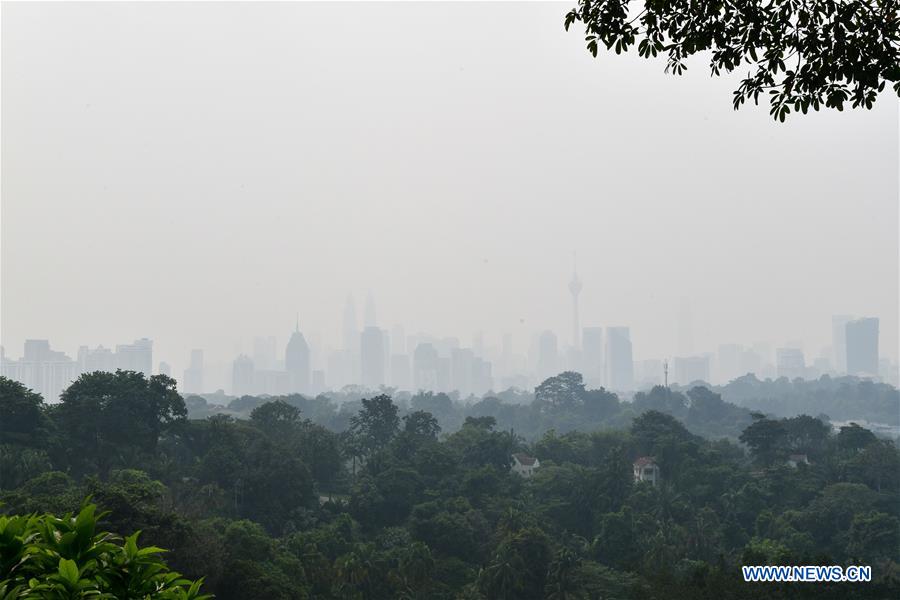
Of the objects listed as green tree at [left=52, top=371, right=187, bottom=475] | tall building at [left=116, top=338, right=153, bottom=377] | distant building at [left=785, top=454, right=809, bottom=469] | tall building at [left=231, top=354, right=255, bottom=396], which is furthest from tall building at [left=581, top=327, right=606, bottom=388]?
green tree at [left=52, top=371, right=187, bottom=475]

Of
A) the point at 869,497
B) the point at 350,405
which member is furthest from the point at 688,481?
the point at 350,405

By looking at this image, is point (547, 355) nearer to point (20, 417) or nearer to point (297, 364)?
point (297, 364)

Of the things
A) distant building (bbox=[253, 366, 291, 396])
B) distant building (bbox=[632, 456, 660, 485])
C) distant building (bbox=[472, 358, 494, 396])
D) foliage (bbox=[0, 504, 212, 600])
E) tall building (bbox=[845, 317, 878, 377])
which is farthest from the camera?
distant building (bbox=[472, 358, 494, 396])

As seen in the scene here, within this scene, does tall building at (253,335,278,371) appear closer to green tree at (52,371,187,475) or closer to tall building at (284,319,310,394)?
tall building at (284,319,310,394)

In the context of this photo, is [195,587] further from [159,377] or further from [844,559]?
[159,377]

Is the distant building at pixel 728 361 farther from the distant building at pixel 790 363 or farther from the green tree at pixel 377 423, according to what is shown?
the green tree at pixel 377 423

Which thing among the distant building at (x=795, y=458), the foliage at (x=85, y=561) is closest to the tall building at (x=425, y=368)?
the distant building at (x=795, y=458)

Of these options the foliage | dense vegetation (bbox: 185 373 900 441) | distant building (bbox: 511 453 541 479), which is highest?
the foliage

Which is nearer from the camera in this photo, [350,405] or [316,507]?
[316,507]
